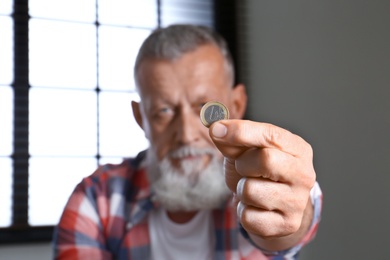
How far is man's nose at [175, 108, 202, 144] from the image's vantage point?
131cm

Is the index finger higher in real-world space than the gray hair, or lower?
lower

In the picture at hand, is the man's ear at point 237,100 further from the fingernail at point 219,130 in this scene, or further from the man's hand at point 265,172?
the fingernail at point 219,130

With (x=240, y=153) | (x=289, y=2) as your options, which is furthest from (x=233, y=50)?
(x=240, y=153)

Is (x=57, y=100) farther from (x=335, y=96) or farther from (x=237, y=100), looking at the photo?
(x=335, y=96)

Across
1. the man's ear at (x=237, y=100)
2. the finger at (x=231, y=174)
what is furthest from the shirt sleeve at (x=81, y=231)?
the finger at (x=231, y=174)

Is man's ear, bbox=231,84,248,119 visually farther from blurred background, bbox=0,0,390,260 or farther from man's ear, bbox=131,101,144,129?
blurred background, bbox=0,0,390,260

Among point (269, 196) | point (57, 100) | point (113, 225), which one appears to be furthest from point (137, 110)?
A: point (269, 196)

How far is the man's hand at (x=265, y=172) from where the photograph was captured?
606 mm

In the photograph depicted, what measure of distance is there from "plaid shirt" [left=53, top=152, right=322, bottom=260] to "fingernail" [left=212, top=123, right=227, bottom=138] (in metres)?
0.70

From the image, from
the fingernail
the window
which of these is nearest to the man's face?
the fingernail

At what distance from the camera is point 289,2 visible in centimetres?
237

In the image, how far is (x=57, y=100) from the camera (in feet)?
7.05

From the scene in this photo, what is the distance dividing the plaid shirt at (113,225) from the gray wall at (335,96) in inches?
36.0

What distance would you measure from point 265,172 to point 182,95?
0.70 m
